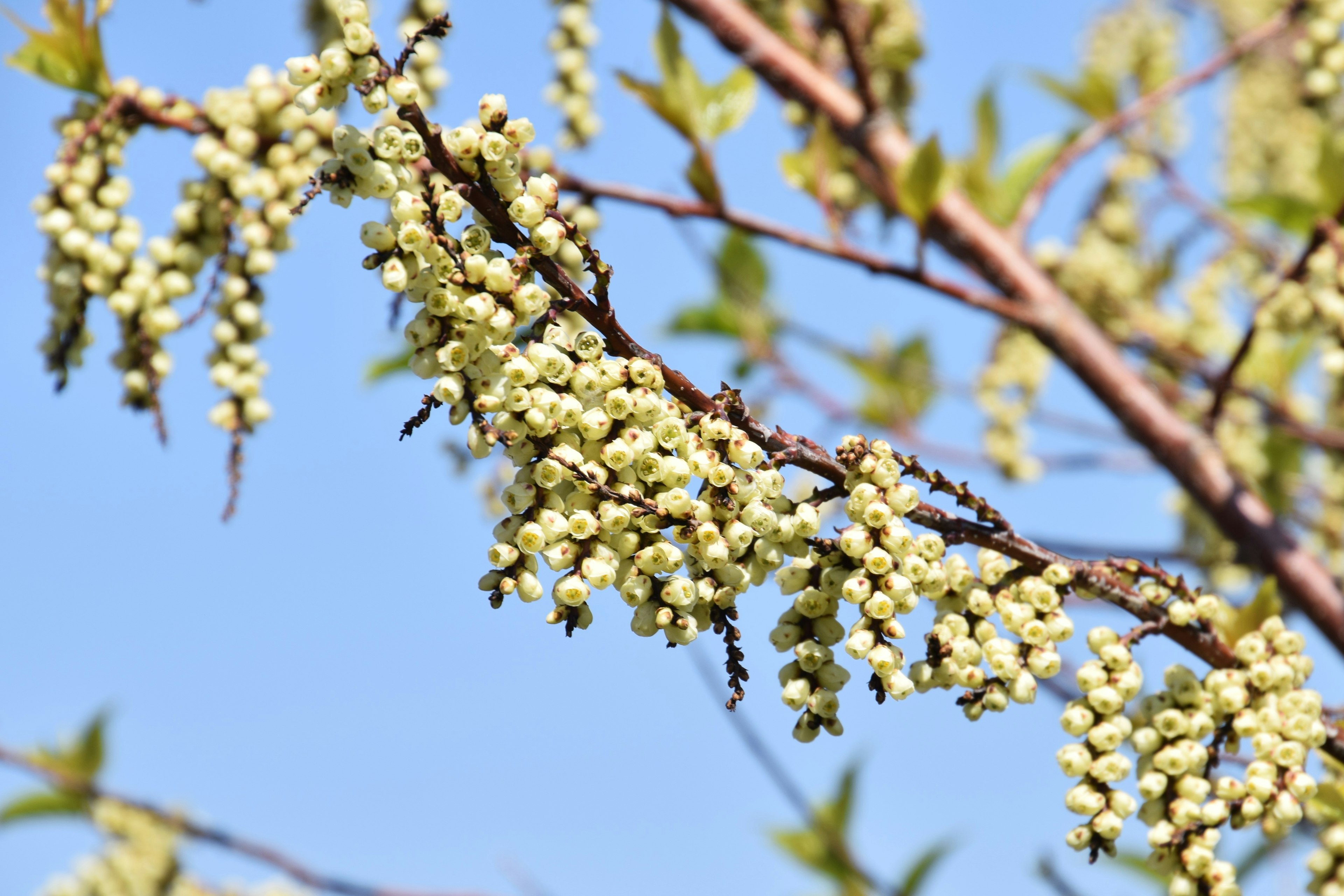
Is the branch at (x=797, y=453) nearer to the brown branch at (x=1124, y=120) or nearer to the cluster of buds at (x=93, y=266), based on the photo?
the cluster of buds at (x=93, y=266)

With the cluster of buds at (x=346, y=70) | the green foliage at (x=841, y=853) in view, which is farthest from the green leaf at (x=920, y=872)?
the cluster of buds at (x=346, y=70)

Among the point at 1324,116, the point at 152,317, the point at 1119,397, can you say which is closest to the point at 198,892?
the point at 152,317

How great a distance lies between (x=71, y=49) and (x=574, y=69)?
3.77 feet

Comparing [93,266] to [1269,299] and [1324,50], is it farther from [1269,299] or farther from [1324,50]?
[1324,50]

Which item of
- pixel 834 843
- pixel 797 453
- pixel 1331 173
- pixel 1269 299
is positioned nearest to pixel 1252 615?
pixel 797 453

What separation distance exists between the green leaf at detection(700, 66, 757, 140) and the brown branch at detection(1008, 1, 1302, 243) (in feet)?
3.05

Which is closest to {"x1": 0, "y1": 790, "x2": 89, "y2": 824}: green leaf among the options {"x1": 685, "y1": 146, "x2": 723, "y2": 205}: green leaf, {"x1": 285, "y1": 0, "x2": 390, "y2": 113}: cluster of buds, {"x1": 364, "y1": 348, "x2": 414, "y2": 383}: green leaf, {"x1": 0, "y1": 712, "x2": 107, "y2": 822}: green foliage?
{"x1": 0, "y1": 712, "x2": 107, "y2": 822}: green foliage

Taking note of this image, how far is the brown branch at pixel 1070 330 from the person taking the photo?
2871mm

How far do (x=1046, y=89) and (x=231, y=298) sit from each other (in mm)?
2706

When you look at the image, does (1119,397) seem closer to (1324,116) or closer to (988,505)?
(1324,116)

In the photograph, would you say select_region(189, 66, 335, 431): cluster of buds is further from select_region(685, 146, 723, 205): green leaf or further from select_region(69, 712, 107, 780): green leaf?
select_region(69, 712, 107, 780): green leaf

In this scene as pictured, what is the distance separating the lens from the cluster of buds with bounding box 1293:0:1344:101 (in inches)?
122

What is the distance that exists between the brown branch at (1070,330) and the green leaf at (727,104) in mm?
491

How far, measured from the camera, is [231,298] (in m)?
2.39
